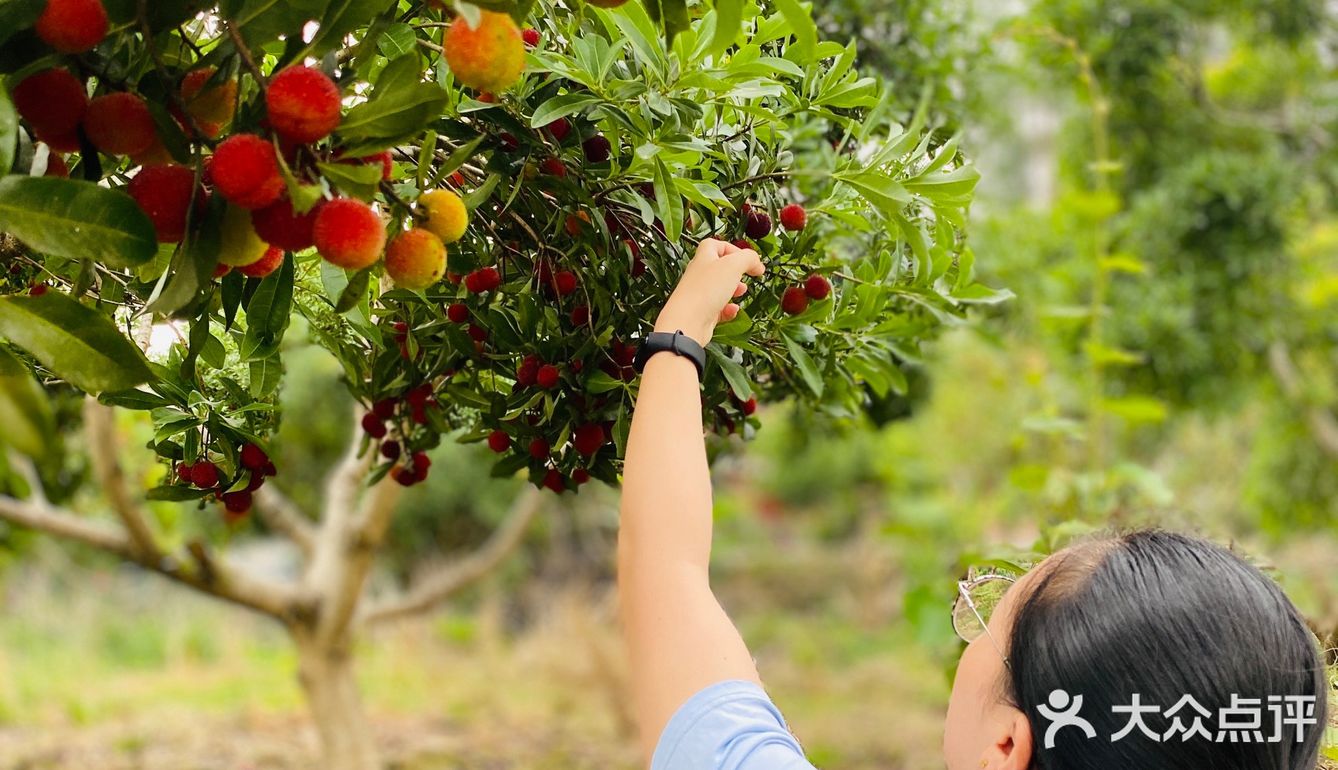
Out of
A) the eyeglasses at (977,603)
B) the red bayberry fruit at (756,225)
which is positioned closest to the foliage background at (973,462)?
the eyeglasses at (977,603)

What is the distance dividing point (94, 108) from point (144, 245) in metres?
0.07

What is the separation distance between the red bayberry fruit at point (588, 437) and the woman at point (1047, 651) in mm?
130

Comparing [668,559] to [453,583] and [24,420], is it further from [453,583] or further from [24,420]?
[453,583]

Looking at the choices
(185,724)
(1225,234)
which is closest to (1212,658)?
(1225,234)

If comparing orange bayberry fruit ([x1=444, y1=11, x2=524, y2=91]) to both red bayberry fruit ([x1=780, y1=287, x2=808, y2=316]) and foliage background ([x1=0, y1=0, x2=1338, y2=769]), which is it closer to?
red bayberry fruit ([x1=780, y1=287, x2=808, y2=316])

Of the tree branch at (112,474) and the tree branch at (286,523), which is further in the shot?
the tree branch at (286,523)

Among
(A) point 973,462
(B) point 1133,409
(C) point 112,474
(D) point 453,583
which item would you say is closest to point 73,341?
(C) point 112,474

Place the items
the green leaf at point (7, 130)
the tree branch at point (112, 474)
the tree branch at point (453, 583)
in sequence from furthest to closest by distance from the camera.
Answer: the tree branch at point (453, 583)
the tree branch at point (112, 474)
the green leaf at point (7, 130)

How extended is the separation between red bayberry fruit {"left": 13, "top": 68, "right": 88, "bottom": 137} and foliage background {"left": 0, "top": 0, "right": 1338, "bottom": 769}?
42.0 inches

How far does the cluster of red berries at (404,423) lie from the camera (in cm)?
86

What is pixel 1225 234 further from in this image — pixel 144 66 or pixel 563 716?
pixel 144 66

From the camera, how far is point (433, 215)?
0.58m

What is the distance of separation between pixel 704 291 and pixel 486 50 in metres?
0.21

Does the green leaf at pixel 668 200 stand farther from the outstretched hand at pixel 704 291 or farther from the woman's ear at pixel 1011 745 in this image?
the woman's ear at pixel 1011 745
